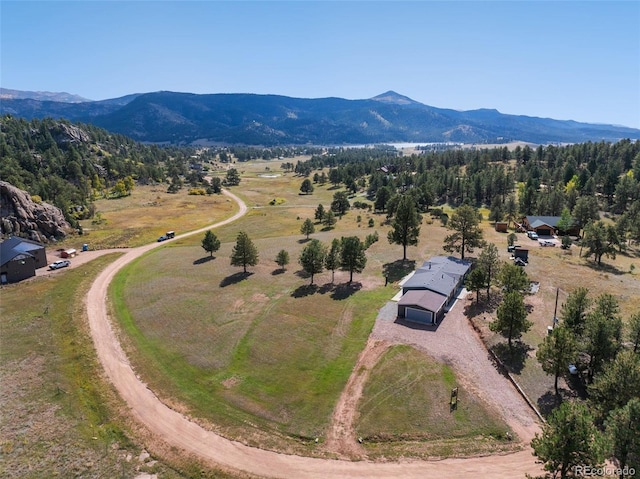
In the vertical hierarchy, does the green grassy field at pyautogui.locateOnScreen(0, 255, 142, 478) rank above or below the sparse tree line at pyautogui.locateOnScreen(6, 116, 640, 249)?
below

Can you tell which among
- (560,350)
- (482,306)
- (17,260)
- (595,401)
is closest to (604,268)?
(482,306)

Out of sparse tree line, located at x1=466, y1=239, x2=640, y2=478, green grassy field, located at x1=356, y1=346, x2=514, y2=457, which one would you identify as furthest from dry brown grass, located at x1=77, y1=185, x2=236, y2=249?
sparse tree line, located at x1=466, y1=239, x2=640, y2=478

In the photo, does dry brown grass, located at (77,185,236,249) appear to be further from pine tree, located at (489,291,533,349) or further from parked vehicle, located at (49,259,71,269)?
pine tree, located at (489,291,533,349)

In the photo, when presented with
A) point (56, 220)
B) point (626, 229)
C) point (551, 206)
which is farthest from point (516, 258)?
point (56, 220)

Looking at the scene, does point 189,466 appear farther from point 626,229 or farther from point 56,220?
point 626,229

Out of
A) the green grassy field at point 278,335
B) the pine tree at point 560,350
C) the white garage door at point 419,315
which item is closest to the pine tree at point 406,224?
the green grassy field at point 278,335
